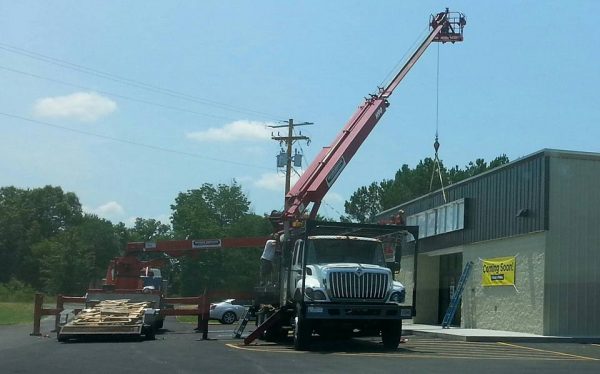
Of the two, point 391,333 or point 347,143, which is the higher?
point 347,143

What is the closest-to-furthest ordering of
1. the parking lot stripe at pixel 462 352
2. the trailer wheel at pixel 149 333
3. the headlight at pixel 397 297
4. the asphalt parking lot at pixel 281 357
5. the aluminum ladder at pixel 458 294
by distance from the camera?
the asphalt parking lot at pixel 281 357
the parking lot stripe at pixel 462 352
the headlight at pixel 397 297
the trailer wheel at pixel 149 333
the aluminum ladder at pixel 458 294

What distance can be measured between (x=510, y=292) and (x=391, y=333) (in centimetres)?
929

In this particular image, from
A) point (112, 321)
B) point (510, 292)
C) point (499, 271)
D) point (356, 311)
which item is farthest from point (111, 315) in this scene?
point (499, 271)

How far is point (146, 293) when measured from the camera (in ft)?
86.1

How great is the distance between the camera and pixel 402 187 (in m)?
79.8

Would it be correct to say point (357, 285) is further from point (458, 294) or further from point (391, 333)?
point (458, 294)

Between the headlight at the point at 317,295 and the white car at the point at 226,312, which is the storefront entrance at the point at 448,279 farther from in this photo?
the headlight at the point at 317,295

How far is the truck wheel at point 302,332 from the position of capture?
780 inches

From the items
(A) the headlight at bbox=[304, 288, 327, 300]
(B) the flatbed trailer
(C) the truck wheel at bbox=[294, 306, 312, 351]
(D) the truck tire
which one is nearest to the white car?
(B) the flatbed trailer

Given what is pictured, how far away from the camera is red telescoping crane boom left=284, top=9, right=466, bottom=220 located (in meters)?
27.2

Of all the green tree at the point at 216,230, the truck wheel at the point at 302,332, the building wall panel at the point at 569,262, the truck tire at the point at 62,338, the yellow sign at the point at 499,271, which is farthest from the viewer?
the green tree at the point at 216,230

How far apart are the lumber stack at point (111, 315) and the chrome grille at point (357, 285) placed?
6626mm

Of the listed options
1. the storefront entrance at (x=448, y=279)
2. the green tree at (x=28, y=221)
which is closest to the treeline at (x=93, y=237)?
the green tree at (x=28, y=221)

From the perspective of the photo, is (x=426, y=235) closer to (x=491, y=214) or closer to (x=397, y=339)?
(x=491, y=214)
